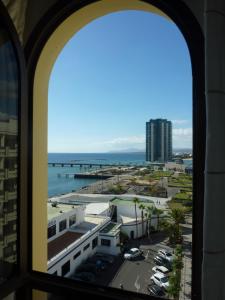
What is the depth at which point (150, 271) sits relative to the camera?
14.4 feet

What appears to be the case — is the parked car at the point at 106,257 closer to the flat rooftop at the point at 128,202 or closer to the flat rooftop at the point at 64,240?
the flat rooftop at the point at 64,240

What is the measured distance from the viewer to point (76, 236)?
6.29m

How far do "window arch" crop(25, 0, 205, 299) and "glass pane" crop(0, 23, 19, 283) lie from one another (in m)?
0.14

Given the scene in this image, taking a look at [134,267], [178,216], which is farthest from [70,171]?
[178,216]

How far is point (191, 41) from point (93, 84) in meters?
14.7

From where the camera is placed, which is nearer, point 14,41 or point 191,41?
point 191,41

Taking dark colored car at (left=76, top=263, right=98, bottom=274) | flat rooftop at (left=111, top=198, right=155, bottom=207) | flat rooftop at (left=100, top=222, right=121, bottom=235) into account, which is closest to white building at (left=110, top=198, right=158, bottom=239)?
flat rooftop at (left=111, top=198, right=155, bottom=207)

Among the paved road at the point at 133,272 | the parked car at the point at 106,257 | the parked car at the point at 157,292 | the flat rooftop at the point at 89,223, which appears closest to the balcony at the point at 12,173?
the parked car at the point at 157,292

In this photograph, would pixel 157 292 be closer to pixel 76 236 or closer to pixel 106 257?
pixel 106 257

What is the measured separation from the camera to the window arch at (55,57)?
102cm

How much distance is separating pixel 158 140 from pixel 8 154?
1.83 metres

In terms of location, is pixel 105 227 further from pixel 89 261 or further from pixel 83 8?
pixel 83 8

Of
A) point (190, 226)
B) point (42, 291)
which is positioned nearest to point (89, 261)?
point (42, 291)

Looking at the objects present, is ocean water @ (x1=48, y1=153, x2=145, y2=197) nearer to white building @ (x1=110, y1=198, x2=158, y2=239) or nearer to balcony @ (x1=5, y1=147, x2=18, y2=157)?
balcony @ (x1=5, y1=147, x2=18, y2=157)
